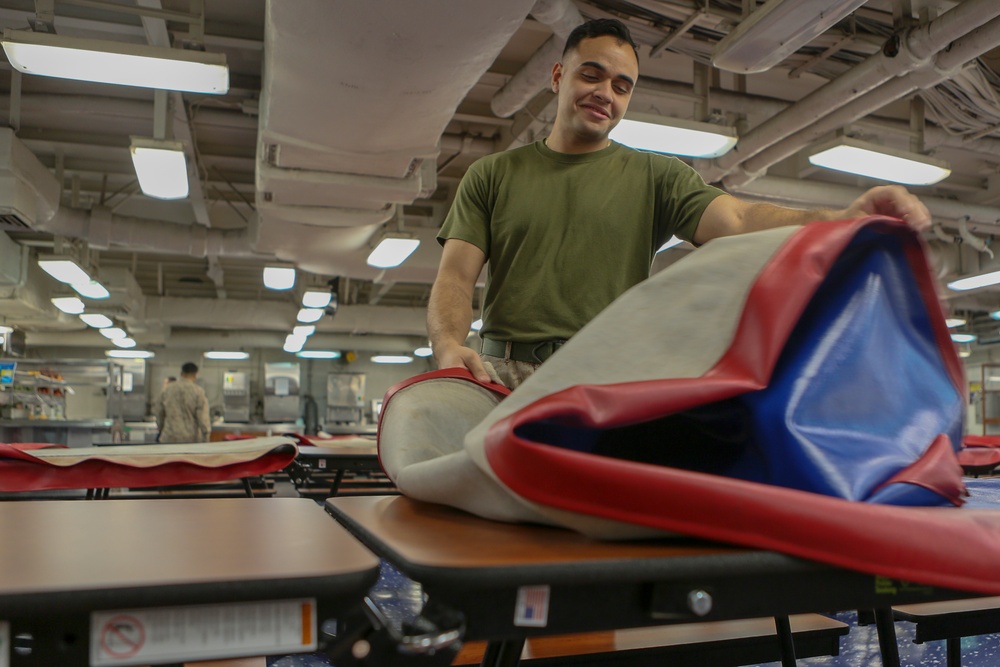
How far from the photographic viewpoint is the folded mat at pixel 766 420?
2.10 ft

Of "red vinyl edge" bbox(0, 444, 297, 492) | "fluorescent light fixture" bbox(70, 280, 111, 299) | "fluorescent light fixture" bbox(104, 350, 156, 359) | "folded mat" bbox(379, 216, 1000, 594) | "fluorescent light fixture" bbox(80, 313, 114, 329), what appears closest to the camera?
"folded mat" bbox(379, 216, 1000, 594)

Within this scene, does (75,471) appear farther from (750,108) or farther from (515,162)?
(750,108)

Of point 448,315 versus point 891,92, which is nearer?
point 448,315

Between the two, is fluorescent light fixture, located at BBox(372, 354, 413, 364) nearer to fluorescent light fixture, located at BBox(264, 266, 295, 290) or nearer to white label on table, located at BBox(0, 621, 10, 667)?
fluorescent light fixture, located at BBox(264, 266, 295, 290)

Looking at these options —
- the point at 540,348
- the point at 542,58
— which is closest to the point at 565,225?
the point at 540,348

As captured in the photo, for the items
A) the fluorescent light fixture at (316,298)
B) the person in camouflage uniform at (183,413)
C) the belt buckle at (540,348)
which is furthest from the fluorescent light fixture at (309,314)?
the belt buckle at (540,348)

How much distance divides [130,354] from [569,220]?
16.7 meters

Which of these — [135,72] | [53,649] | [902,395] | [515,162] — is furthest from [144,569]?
[135,72]

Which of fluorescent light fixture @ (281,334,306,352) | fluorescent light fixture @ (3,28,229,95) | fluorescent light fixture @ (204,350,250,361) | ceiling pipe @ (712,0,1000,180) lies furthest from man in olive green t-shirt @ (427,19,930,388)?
fluorescent light fixture @ (204,350,250,361)

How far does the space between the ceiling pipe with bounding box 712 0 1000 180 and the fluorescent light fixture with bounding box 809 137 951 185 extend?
1.11 feet

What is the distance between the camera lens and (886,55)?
4.24 m

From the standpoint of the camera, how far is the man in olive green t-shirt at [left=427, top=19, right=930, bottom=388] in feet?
5.31

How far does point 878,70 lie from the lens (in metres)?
4.35

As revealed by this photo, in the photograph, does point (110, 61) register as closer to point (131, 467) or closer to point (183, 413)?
point (131, 467)
